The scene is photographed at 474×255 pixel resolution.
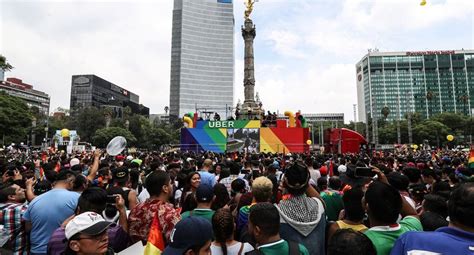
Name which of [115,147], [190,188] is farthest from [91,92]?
[190,188]

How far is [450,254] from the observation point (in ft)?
5.96

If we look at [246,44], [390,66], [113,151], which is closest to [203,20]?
[246,44]

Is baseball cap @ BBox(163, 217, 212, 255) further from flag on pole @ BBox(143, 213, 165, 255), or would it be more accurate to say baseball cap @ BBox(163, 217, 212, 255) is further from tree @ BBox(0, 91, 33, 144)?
tree @ BBox(0, 91, 33, 144)

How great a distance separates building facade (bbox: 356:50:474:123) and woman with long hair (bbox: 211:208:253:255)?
120034mm

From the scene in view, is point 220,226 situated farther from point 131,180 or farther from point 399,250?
point 131,180

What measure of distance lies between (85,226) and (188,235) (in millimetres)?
873

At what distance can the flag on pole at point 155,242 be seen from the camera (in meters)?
2.58

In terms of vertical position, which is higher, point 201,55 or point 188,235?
point 201,55

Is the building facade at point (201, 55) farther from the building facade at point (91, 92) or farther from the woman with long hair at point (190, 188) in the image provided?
the woman with long hair at point (190, 188)

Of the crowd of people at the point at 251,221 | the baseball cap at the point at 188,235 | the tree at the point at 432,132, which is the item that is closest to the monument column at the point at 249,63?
the crowd of people at the point at 251,221

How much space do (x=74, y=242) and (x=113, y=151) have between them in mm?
5038

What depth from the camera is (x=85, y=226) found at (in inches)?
89.6

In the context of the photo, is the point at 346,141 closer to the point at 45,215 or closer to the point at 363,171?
the point at 363,171

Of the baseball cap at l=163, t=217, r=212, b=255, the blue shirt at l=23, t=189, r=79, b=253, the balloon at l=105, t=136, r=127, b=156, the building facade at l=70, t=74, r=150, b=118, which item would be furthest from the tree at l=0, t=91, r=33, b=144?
the building facade at l=70, t=74, r=150, b=118
